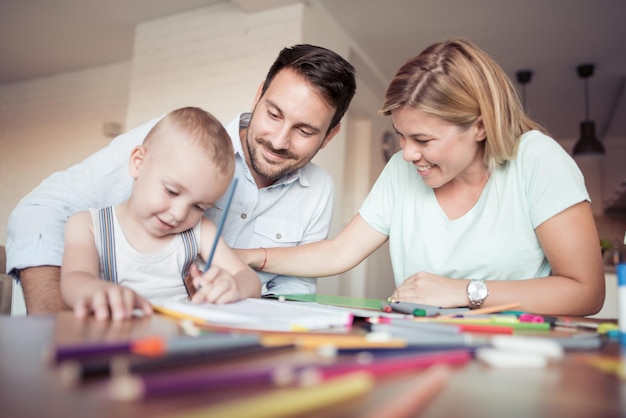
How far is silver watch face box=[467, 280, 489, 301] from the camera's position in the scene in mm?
1009

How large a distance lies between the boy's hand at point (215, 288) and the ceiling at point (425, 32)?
9.02 feet

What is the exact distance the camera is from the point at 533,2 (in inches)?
126

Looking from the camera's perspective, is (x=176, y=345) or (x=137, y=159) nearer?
(x=176, y=345)

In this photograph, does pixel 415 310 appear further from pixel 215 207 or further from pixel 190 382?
pixel 215 207

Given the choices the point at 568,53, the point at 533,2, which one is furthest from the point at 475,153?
the point at 568,53

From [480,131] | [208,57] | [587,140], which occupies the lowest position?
[480,131]

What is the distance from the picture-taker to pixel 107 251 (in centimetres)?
96

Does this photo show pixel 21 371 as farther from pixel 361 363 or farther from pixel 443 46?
pixel 443 46

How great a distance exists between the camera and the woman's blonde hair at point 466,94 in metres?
1.19

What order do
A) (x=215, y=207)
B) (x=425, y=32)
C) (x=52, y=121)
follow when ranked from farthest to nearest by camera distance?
(x=52, y=121) → (x=425, y=32) → (x=215, y=207)

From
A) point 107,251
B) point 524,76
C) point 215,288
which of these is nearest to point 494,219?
point 215,288

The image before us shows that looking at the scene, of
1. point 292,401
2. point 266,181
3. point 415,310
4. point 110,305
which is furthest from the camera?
point 266,181

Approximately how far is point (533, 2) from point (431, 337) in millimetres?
3359

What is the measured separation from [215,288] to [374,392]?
1.70 ft
